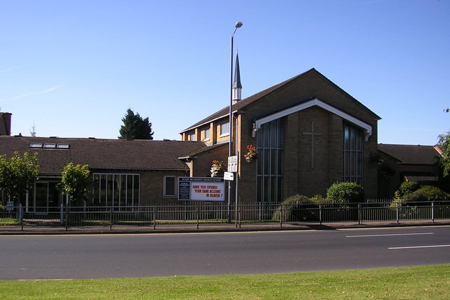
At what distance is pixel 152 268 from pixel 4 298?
14.6 ft

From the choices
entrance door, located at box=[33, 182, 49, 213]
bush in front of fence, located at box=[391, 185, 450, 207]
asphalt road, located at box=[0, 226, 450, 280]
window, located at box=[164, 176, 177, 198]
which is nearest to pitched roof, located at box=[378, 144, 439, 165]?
bush in front of fence, located at box=[391, 185, 450, 207]

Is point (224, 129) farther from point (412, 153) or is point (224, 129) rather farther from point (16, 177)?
point (412, 153)

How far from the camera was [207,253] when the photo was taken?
14.9 m

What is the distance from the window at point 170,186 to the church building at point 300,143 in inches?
57.9

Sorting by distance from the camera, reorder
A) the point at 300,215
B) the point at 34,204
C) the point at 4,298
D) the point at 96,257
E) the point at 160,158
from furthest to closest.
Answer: the point at 160,158
the point at 34,204
the point at 300,215
the point at 96,257
the point at 4,298

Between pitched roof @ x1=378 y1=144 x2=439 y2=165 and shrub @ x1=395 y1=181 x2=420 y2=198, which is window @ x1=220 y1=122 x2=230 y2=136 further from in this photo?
pitched roof @ x1=378 y1=144 x2=439 y2=165

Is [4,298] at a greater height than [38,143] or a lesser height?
lesser

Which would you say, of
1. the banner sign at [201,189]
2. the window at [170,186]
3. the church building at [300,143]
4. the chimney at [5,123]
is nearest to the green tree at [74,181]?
the banner sign at [201,189]

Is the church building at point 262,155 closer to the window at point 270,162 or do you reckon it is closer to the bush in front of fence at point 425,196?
the window at point 270,162

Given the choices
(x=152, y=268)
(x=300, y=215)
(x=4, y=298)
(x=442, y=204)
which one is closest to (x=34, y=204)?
(x=300, y=215)

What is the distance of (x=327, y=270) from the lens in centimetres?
1169

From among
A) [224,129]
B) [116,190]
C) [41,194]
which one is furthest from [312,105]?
[41,194]

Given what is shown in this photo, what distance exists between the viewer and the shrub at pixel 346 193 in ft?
91.9

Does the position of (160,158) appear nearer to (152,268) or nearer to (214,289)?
(152,268)
